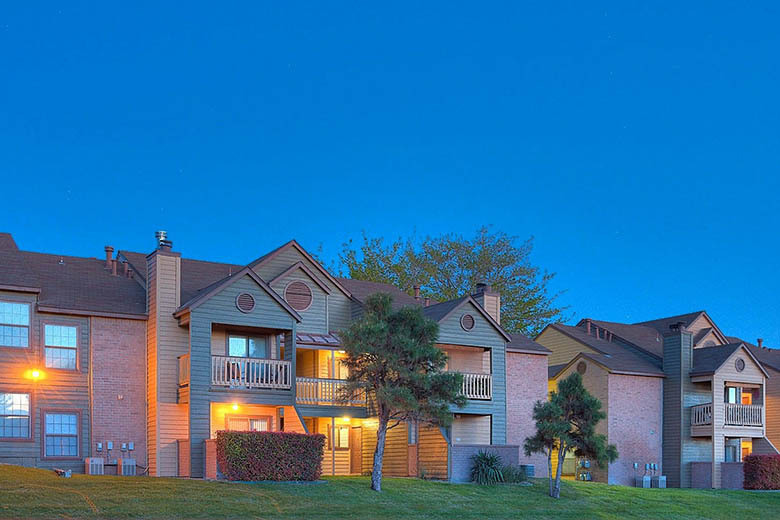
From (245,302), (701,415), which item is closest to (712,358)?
(701,415)

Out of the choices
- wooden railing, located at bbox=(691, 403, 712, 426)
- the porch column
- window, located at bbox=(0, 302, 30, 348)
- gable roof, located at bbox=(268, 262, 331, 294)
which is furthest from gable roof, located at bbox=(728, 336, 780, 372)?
window, located at bbox=(0, 302, 30, 348)

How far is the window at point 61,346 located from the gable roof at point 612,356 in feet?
75.2

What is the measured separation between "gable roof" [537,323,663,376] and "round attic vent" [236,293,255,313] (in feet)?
58.0

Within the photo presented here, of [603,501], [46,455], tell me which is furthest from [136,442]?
[603,501]

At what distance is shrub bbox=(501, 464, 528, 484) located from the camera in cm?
3362

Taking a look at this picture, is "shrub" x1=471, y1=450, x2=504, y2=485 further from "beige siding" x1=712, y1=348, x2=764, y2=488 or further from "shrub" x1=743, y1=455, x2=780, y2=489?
"shrub" x1=743, y1=455, x2=780, y2=489

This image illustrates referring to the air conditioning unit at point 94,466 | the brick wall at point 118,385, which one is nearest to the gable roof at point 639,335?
the brick wall at point 118,385

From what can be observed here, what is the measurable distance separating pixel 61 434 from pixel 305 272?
34.6 feet

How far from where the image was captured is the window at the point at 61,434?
97.9 ft

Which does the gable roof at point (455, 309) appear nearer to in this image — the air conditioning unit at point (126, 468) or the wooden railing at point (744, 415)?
Result: the air conditioning unit at point (126, 468)

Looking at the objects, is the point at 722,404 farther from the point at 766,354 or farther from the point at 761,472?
the point at 766,354

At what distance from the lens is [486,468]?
110 feet

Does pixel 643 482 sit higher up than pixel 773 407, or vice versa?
pixel 773 407

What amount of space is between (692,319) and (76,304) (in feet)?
102
